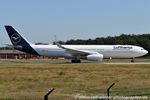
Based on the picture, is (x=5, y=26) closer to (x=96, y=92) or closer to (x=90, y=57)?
(x=90, y=57)

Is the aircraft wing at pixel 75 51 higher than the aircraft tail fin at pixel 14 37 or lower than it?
lower

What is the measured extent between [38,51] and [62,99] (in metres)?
60.8

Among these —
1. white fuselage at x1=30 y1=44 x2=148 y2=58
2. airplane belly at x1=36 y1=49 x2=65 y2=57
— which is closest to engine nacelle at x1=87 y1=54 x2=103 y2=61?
white fuselage at x1=30 y1=44 x2=148 y2=58

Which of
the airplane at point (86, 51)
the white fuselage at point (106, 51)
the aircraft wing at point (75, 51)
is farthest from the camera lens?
the white fuselage at point (106, 51)

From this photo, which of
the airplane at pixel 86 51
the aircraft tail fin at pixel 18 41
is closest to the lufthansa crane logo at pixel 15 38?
the aircraft tail fin at pixel 18 41

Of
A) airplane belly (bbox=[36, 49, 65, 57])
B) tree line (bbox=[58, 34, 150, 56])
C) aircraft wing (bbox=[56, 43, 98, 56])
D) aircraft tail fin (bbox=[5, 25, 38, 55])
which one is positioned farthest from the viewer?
tree line (bbox=[58, 34, 150, 56])

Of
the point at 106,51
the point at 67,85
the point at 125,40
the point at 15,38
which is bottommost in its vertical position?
the point at 67,85

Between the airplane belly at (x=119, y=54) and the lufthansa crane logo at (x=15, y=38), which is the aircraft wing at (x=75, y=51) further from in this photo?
the lufthansa crane logo at (x=15, y=38)

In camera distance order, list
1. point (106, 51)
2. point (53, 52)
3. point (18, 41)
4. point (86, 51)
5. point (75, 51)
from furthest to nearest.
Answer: point (18, 41)
point (53, 52)
point (106, 51)
point (86, 51)
point (75, 51)

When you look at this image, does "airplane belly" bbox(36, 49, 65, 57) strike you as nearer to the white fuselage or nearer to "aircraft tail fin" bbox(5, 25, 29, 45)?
the white fuselage

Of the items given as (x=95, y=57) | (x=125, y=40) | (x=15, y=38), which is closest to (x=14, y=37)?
(x=15, y=38)

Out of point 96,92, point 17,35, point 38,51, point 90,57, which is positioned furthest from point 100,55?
point 96,92

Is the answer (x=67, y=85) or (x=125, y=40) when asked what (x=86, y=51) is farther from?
(x=125, y=40)

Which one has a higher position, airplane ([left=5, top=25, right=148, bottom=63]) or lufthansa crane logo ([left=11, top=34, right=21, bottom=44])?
lufthansa crane logo ([left=11, top=34, right=21, bottom=44])
